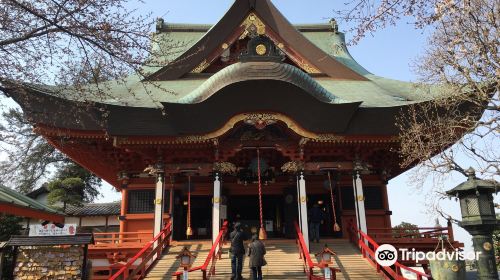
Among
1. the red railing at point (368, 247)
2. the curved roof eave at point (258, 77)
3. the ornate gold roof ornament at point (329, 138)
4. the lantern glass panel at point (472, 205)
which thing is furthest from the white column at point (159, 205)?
the lantern glass panel at point (472, 205)

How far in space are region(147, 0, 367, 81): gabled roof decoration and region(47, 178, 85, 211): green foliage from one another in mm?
14256

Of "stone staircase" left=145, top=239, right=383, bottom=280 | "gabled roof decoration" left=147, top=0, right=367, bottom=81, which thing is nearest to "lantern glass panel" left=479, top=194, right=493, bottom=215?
"stone staircase" left=145, top=239, right=383, bottom=280

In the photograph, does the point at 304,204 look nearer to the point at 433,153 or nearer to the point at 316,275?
the point at 316,275

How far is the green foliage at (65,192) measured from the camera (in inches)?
1030

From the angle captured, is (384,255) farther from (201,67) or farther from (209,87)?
(201,67)

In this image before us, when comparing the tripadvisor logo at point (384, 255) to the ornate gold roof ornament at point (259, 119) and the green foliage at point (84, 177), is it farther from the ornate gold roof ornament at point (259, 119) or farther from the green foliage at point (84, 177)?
the green foliage at point (84, 177)

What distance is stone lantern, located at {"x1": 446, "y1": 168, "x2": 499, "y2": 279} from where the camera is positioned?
8.19 meters

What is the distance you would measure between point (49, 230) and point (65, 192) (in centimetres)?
1793

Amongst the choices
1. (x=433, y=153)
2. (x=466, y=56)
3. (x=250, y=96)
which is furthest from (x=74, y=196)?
(x=466, y=56)

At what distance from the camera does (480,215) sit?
8883 millimetres

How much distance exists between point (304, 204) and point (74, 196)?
1896 centimetres

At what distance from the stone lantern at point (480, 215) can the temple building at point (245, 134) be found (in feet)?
14.9

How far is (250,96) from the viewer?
1320 centimetres

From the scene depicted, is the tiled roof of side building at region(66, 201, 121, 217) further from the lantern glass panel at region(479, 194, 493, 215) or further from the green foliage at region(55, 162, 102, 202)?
the lantern glass panel at region(479, 194, 493, 215)
